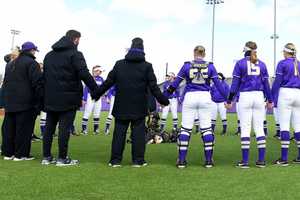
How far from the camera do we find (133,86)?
25.3 feet

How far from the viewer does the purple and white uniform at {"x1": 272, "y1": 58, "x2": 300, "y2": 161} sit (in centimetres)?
778

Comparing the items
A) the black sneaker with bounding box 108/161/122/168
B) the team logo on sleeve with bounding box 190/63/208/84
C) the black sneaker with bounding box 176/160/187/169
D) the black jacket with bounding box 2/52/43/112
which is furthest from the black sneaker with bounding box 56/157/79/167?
the team logo on sleeve with bounding box 190/63/208/84

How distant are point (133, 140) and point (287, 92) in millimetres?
3136

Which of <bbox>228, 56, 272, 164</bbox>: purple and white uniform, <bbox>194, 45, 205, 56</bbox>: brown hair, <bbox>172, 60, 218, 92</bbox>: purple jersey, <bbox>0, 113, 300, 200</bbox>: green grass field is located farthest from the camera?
<bbox>194, 45, 205, 56</bbox>: brown hair

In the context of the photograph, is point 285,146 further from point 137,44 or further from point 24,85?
point 24,85

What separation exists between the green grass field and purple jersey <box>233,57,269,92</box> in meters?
1.51

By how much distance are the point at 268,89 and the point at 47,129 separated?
14.2ft

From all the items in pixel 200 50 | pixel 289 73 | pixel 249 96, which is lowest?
pixel 249 96

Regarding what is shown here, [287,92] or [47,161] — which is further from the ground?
[287,92]

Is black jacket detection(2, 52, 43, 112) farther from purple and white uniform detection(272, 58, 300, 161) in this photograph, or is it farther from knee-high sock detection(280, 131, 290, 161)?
knee-high sock detection(280, 131, 290, 161)

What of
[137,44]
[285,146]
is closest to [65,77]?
[137,44]

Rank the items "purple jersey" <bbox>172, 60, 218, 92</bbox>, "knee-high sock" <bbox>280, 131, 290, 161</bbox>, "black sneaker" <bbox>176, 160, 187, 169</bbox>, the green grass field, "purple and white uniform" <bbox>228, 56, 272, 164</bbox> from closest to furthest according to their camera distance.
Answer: the green grass field
"black sneaker" <bbox>176, 160, 187, 169</bbox>
"purple and white uniform" <bbox>228, 56, 272, 164</bbox>
"purple jersey" <bbox>172, 60, 218, 92</bbox>
"knee-high sock" <bbox>280, 131, 290, 161</bbox>

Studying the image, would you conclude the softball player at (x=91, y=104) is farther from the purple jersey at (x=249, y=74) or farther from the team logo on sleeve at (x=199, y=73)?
the purple jersey at (x=249, y=74)

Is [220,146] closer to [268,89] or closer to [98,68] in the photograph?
[268,89]
